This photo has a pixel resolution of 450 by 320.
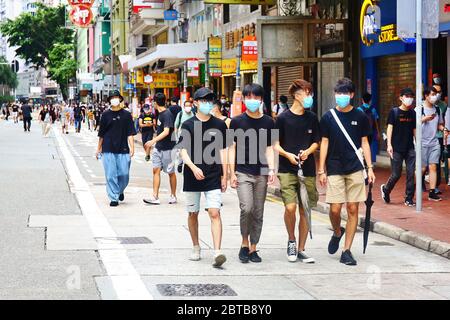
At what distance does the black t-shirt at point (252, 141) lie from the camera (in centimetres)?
986

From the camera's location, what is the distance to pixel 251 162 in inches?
391

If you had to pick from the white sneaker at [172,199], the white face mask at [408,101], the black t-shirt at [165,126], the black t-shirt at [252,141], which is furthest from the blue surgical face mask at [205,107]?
the white sneaker at [172,199]

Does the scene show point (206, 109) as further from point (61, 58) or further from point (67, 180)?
point (61, 58)

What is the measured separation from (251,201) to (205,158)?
0.66 m

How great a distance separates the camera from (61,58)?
12012 cm

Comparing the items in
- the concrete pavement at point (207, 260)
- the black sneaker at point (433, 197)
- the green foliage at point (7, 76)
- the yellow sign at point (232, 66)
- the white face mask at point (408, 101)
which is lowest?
the concrete pavement at point (207, 260)

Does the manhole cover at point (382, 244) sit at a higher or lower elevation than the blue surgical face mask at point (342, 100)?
lower

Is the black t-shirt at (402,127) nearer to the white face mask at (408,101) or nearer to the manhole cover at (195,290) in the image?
the white face mask at (408,101)

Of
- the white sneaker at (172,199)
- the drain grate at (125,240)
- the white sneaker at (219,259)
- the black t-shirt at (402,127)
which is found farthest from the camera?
the white sneaker at (172,199)

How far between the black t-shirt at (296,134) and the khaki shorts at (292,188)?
0.21 feet

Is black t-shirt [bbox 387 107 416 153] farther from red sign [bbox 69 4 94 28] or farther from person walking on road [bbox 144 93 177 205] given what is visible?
red sign [bbox 69 4 94 28]

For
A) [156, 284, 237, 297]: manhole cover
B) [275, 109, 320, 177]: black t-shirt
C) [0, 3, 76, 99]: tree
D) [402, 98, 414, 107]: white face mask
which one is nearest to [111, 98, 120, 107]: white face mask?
[402, 98, 414, 107]: white face mask

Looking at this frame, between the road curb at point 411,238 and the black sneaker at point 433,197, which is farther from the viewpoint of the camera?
the black sneaker at point 433,197

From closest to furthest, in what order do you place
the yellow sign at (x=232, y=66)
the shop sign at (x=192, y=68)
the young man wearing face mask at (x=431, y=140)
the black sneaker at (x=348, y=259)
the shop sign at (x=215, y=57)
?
the black sneaker at (x=348, y=259), the young man wearing face mask at (x=431, y=140), the yellow sign at (x=232, y=66), the shop sign at (x=215, y=57), the shop sign at (x=192, y=68)
